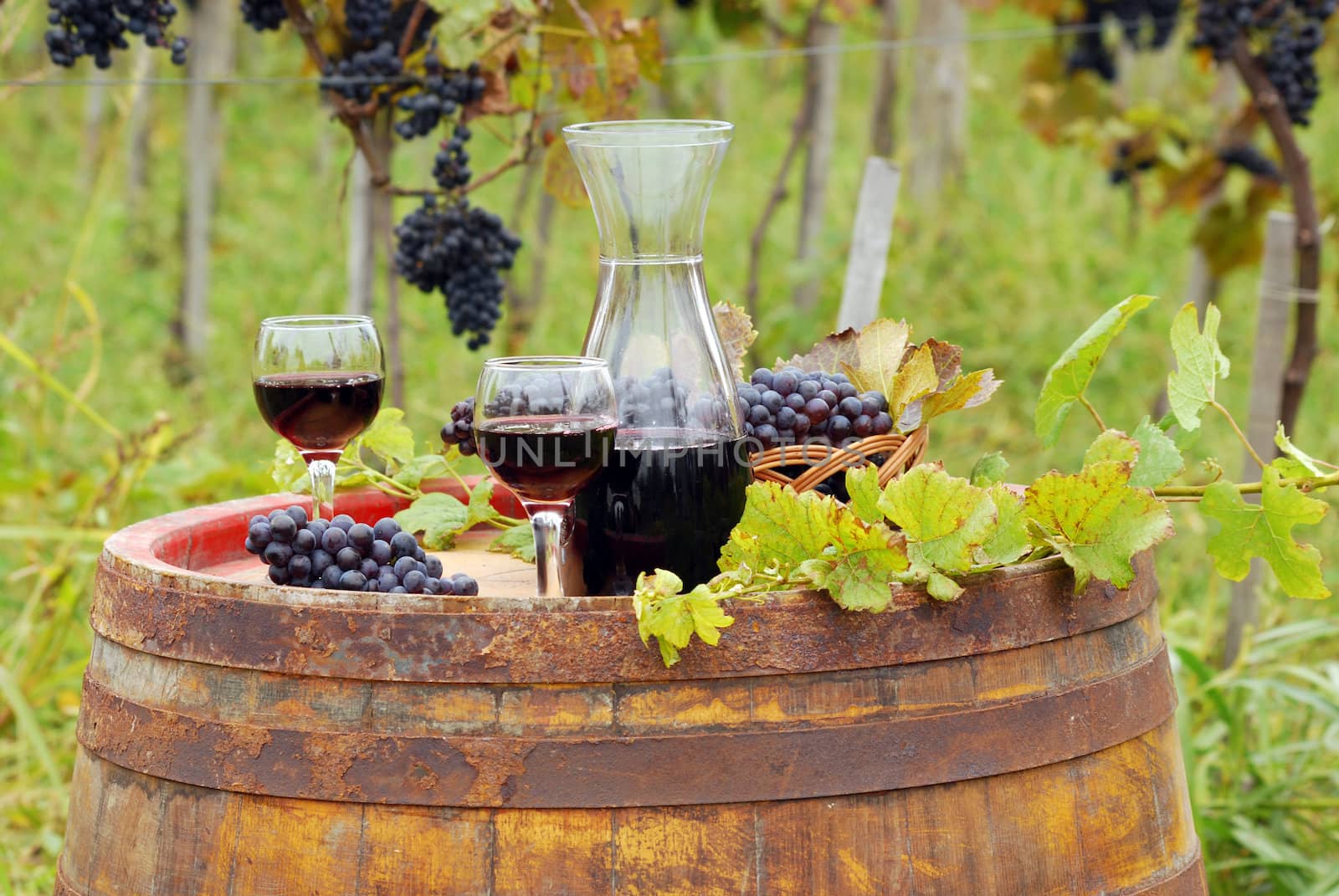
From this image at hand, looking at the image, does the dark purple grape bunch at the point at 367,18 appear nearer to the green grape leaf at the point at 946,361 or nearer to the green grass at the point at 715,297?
the green grass at the point at 715,297

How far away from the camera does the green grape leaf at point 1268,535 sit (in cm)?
149

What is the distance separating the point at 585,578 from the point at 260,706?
403 millimetres

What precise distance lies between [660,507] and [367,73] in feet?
4.85

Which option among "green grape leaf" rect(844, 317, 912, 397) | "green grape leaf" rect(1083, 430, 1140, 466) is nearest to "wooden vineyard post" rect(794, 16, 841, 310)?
"green grape leaf" rect(844, 317, 912, 397)

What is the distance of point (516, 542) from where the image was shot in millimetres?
1852

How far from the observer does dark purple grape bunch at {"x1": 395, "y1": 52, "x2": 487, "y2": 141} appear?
2672 mm

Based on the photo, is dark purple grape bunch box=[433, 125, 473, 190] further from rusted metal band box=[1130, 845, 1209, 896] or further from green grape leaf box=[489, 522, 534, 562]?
rusted metal band box=[1130, 845, 1209, 896]

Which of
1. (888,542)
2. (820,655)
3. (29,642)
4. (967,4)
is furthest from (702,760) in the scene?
(967,4)

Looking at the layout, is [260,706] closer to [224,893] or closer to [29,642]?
[224,893]

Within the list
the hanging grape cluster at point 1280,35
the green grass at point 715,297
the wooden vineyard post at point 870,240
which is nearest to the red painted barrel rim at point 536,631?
the green grass at point 715,297

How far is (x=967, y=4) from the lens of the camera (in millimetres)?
4773

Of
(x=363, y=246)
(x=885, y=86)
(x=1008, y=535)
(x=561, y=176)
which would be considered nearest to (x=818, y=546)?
(x=1008, y=535)

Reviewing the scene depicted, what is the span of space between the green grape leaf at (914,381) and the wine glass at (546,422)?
0.42 metres

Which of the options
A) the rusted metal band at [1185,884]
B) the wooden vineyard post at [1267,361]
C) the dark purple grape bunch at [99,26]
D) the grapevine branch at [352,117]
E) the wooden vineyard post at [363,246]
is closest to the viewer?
the rusted metal band at [1185,884]
